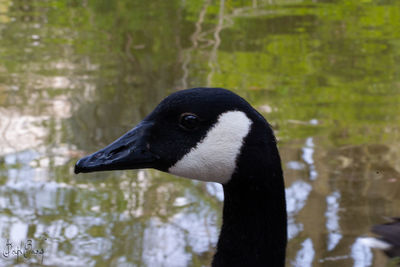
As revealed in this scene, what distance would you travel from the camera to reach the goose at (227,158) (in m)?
2.27

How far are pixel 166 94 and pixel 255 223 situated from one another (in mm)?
4266

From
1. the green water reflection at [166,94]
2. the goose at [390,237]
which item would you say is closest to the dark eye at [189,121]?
the goose at [390,237]

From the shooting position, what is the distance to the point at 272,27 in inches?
361

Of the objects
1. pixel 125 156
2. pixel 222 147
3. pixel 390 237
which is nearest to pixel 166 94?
pixel 390 237

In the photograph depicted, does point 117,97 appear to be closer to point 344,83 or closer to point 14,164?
point 14,164

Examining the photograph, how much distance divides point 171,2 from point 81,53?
3.22 m

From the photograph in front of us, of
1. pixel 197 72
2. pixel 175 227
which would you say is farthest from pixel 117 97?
pixel 175 227

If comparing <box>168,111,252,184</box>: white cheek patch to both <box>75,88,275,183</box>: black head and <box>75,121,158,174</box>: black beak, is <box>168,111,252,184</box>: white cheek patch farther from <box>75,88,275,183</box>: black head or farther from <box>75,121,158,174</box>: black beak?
<box>75,121,158,174</box>: black beak

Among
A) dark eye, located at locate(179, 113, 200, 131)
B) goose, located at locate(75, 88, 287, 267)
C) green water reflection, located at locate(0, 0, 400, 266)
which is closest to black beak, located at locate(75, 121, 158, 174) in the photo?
goose, located at locate(75, 88, 287, 267)

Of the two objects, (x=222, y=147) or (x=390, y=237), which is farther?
(x=390, y=237)

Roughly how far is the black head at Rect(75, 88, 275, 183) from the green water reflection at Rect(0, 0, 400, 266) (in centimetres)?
159

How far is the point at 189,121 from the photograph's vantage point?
2.33m

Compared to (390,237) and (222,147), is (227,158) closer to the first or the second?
(222,147)

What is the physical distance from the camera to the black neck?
233 cm
